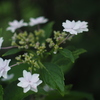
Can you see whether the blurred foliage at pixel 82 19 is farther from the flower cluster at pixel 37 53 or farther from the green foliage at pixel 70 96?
Result: the flower cluster at pixel 37 53

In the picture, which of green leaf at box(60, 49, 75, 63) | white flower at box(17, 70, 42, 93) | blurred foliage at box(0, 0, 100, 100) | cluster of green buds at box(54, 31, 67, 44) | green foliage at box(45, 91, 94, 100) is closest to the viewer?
white flower at box(17, 70, 42, 93)

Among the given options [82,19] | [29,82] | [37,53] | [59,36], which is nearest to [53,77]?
[29,82]

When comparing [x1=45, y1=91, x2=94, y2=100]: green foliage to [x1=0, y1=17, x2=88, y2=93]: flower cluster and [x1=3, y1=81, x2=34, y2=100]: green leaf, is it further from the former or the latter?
[x1=3, y1=81, x2=34, y2=100]: green leaf

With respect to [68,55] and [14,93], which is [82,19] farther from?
[14,93]

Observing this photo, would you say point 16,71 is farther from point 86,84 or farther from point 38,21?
point 86,84

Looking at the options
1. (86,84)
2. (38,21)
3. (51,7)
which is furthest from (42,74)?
(51,7)

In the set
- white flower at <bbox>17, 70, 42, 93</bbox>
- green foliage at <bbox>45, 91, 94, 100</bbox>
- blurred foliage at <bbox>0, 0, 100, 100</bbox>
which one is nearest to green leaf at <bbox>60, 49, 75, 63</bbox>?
white flower at <bbox>17, 70, 42, 93</bbox>

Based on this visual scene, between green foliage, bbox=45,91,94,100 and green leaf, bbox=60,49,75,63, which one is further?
green foliage, bbox=45,91,94,100

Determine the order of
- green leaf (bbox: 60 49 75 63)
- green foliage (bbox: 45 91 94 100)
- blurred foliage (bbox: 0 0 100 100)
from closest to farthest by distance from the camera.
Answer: green leaf (bbox: 60 49 75 63), green foliage (bbox: 45 91 94 100), blurred foliage (bbox: 0 0 100 100)
